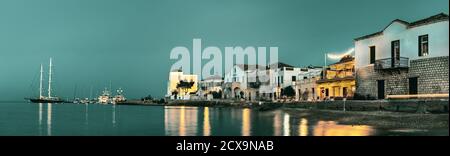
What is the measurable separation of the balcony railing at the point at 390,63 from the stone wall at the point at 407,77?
468mm

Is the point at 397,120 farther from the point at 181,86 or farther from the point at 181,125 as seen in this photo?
the point at 181,86

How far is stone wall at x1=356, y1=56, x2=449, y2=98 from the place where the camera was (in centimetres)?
3089

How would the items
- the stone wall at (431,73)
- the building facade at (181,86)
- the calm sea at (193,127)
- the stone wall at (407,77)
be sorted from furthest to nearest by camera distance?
the building facade at (181,86)
the stone wall at (407,77)
the stone wall at (431,73)
the calm sea at (193,127)

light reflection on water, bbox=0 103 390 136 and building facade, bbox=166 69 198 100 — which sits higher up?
building facade, bbox=166 69 198 100

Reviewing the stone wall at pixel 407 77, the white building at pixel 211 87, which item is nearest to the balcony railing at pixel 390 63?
the stone wall at pixel 407 77

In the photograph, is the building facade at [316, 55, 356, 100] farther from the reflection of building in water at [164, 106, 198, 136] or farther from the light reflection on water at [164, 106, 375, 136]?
the reflection of building in water at [164, 106, 198, 136]

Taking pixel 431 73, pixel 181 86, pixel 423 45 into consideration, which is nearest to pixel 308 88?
pixel 423 45

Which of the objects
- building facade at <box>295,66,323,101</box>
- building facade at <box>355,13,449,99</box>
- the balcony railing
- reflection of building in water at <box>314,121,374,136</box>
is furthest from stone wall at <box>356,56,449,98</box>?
building facade at <box>295,66,323,101</box>

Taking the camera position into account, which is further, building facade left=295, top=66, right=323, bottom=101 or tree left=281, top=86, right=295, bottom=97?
tree left=281, top=86, right=295, bottom=97

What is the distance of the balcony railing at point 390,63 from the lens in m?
33.7

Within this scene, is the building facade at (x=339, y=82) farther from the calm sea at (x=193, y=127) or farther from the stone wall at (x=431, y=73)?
the stone wall at (x=431, y=73)

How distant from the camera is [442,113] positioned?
997 inches

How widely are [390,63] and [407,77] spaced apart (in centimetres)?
191
